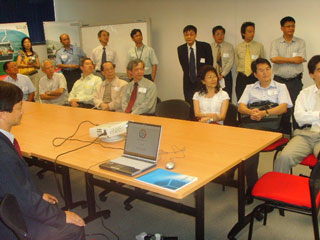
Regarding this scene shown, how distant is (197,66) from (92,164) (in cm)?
376

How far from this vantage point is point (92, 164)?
2.15m

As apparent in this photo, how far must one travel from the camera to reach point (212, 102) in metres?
3.69

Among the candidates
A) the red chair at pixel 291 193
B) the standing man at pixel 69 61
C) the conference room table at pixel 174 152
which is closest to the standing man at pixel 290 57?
the conference room table at pixel 174 152

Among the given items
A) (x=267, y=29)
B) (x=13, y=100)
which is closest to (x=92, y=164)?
(x=13, y=100)

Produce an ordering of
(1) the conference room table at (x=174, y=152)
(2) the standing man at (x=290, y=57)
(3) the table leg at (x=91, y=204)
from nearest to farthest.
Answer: (1) the conference room table at (x=174, y=152) < (3) the table leg at (x=91, y=204) < (2) the standing man at (x=290, y=57)

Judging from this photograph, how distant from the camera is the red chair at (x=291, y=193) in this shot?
1.97 metres

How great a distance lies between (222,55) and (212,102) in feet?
7.60

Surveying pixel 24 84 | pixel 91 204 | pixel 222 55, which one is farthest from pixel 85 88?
pixel 91 204

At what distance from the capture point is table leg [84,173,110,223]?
108 inches

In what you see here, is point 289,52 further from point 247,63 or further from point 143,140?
point 143,140

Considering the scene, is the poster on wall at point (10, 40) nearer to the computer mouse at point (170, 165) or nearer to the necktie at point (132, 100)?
the necktie at point (132, 100)

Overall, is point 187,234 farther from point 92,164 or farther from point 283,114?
point 283,114

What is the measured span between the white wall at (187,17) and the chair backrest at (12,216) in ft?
16.5

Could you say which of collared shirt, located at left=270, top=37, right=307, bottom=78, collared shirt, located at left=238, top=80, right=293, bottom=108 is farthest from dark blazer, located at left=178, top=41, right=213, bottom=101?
collared shirt, located at left=238, top=80, right=293, bottom=108
